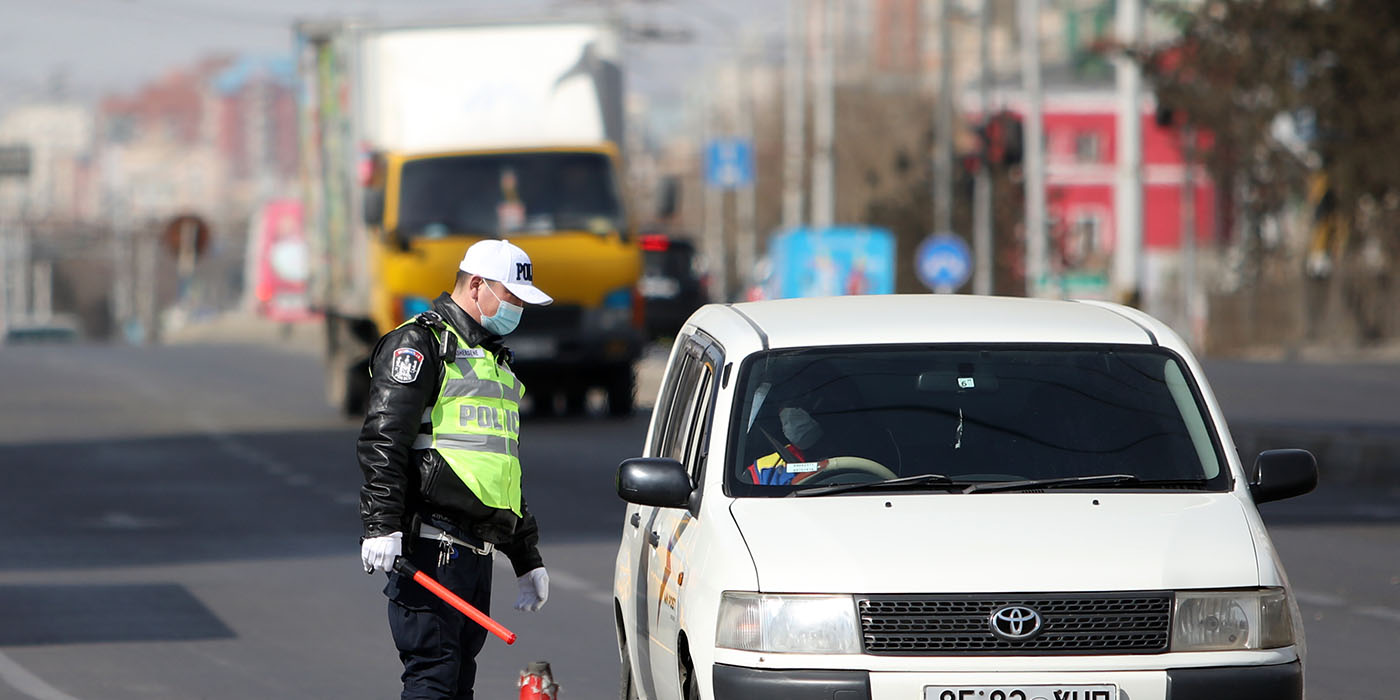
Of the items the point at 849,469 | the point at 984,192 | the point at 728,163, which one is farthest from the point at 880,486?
the point at 728,163

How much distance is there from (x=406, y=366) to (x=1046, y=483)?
1677 mm

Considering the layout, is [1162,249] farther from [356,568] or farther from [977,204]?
[356,568]

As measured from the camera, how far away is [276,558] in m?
14.9

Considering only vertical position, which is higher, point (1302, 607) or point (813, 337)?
point (813, 337)

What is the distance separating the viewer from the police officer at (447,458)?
664 centimetres

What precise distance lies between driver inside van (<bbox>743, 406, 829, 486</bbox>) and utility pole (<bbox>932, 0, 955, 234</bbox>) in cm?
4064

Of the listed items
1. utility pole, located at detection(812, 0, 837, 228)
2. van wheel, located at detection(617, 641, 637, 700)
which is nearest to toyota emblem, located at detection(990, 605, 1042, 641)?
van wheel, located at detection(617, 641, 637, 700)

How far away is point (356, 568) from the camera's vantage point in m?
14.3

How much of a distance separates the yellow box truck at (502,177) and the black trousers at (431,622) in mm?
18212

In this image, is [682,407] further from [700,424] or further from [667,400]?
[700,424]

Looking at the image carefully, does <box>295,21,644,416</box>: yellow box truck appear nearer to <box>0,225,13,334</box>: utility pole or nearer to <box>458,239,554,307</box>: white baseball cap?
<box>458,239,554,307</box>: white baseball cap

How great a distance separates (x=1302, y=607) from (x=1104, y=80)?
3639 inches

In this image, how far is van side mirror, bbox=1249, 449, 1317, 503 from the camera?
23.0 feet

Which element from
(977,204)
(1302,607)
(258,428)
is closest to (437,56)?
(258,428)
